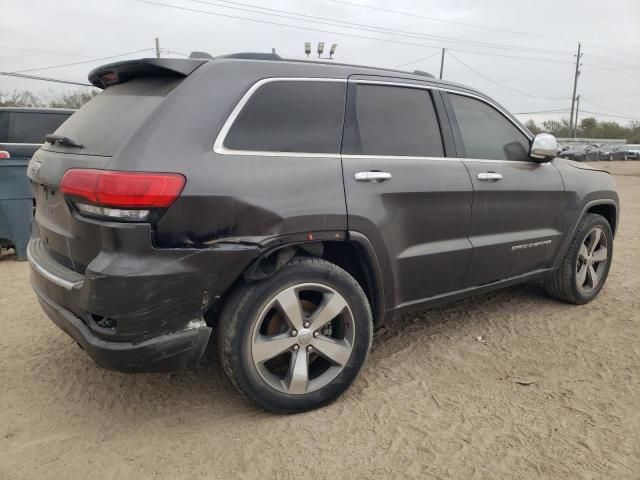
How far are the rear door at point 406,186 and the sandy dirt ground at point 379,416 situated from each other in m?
0.58

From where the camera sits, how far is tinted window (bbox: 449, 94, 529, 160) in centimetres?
354

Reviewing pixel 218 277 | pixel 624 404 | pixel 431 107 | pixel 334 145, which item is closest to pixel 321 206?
pixel 334 145

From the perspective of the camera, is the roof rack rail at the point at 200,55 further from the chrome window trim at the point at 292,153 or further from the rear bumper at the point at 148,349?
the rear bumper at the point at 148,349

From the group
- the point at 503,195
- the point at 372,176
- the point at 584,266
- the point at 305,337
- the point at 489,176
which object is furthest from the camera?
the point at 584,266

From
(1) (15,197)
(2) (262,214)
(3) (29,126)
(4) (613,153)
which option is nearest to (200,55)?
(2) (262,214)

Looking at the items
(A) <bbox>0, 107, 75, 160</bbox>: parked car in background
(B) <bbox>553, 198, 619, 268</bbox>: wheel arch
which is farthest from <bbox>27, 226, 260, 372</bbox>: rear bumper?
(A) <bbox>0, 107, 75, 160</bbox>: parked car in background

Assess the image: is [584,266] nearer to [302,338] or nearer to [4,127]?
[302,338]

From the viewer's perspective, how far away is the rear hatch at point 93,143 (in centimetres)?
240

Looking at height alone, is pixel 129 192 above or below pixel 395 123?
below

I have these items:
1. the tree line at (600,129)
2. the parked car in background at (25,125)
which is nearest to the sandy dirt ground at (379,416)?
the parked car in background at (25,125)

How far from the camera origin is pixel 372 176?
289 cm

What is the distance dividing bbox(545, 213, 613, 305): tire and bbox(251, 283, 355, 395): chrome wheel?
90.5 inches

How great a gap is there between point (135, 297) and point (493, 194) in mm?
2404

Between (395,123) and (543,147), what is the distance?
4.32 feet
